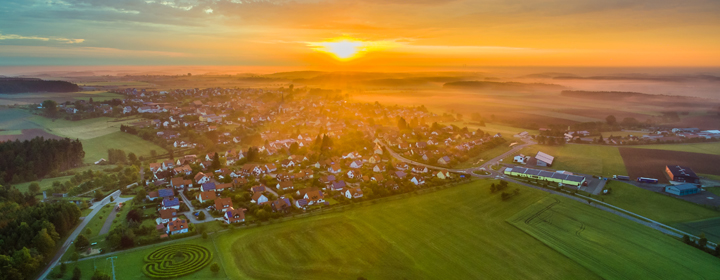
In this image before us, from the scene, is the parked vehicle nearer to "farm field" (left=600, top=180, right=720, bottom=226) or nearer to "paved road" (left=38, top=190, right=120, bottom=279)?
"farm field" (left=600, top=180, right=720, bottom=226)

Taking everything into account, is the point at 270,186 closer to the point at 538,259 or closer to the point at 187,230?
the point at 187,230

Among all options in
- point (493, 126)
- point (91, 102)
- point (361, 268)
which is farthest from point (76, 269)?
point (493, 126)

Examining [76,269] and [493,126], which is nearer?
[76,269]

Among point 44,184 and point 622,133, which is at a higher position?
point 622,133

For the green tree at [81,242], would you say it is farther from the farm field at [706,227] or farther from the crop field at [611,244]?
the farm field at [706,227]

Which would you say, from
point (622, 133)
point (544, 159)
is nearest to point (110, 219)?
point (544, 159)

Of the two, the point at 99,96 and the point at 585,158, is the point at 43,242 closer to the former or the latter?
the point at 585,158

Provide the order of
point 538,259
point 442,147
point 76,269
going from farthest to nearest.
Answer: point 442,147, point 538,259, point 76,269

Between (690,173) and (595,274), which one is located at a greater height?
(690,173)
